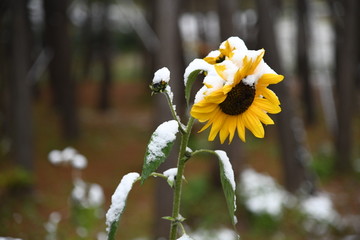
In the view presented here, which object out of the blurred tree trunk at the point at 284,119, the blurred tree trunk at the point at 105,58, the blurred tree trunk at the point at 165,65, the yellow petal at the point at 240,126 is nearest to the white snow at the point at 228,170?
the yellow petal at the point at 240,126

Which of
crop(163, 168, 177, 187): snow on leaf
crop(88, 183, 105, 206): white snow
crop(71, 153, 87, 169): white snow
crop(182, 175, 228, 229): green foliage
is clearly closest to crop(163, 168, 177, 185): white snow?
crop(163, 168, 177, 187): snow on leaf

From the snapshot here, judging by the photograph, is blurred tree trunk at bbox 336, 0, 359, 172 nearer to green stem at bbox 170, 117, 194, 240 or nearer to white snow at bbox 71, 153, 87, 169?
white snow at bbox 71, 153, 87, 169

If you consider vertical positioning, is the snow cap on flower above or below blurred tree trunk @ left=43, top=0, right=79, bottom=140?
below

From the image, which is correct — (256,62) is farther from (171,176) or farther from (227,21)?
(227,21)

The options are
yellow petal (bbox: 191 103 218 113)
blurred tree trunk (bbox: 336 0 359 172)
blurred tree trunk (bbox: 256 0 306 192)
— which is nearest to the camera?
yellow petal (bbox: 191 103 218 113)

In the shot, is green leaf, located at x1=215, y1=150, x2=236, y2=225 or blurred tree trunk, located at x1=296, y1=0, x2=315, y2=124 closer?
green leaf, located at x1=215, y1=150, x2=236, y2=225

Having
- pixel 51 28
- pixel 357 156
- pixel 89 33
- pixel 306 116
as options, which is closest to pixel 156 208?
pixel 357 156
